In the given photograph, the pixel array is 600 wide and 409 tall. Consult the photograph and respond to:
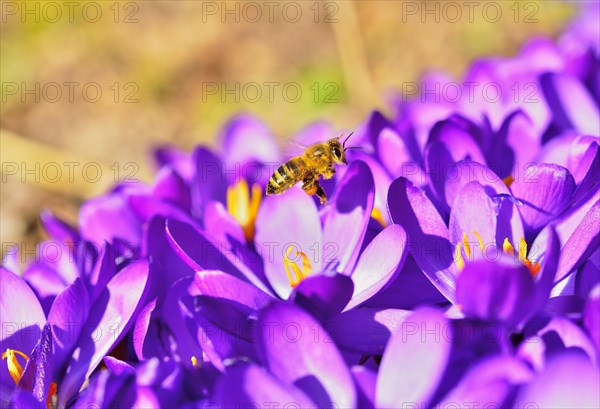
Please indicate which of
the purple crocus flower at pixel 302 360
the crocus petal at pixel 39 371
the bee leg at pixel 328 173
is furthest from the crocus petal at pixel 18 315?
the bee leg at pixel 328 173

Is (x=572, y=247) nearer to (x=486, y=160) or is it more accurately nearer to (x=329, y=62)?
(x=486, y=160)

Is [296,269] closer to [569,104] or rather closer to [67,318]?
[67,318]

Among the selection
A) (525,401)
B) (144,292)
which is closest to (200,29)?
(144,292)

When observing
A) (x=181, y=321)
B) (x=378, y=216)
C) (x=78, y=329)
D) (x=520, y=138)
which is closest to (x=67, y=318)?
(x=78, y=329)

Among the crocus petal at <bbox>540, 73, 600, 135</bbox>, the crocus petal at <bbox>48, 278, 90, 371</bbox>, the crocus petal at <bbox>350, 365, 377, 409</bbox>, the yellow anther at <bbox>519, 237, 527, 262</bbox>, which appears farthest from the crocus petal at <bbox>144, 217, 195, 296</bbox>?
the crocus petal at <bbox>540, 73, 600, 135</bbox>

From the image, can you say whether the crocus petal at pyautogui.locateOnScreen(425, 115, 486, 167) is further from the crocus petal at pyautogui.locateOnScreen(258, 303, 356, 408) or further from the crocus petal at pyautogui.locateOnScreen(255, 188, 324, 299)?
the crocus petal at pyautogui.locateOnScreen(258, 303, 356, 408)

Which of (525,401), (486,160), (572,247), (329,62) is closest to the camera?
(525,401)
